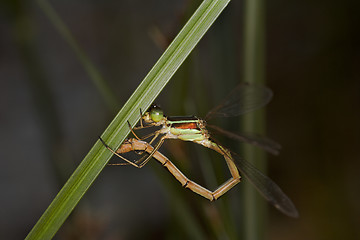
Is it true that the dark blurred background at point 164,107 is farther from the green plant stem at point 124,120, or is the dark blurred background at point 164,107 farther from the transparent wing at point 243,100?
the green plant stem at point 124,120

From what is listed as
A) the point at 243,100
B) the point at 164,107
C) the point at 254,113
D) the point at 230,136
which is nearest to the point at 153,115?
the point at 230,136

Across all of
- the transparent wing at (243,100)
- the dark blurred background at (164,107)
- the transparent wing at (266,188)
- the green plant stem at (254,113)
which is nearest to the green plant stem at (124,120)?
the green plant stem at (254,113)

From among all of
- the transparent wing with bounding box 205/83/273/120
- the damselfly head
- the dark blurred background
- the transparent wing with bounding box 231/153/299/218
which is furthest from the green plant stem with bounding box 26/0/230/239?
the dark blurred background

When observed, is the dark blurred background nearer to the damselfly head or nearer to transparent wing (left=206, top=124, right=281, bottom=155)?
transparent wing (left=206, top=124, right=281, bottom=155)

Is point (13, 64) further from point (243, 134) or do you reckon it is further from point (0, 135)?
point (243, 134)

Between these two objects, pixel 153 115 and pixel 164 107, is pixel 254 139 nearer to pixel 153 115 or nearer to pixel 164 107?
pixel 153 115
